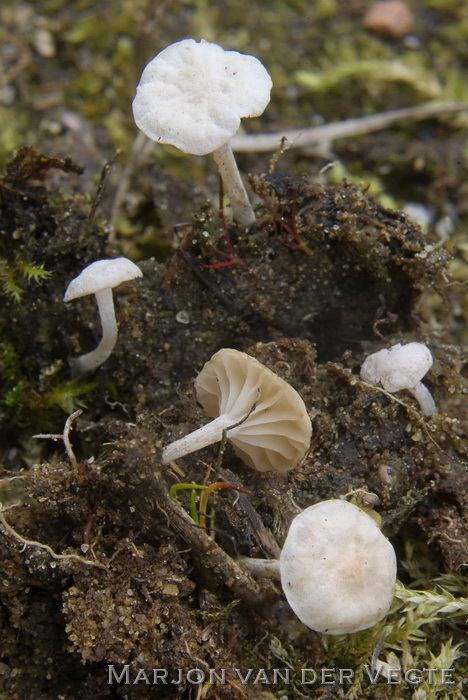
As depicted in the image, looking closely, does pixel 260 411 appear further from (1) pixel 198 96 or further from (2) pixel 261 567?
(1) pixel 198 96

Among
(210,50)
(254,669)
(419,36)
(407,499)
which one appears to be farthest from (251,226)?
(419,36)

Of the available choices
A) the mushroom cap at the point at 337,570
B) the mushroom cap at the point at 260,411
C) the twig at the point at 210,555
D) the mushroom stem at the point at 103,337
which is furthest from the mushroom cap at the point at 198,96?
the mushroom cap at the point at 337,570

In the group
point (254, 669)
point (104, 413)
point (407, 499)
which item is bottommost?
point (254, 669)

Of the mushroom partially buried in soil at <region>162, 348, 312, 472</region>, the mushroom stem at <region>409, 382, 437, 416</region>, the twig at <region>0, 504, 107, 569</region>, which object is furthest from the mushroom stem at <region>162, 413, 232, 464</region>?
the mushroom stem at <region>409, 382, 437, 416</region>

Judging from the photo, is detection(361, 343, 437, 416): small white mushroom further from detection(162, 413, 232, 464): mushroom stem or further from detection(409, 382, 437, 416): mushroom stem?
detection(162, 413, 232, 464): mushroom stem

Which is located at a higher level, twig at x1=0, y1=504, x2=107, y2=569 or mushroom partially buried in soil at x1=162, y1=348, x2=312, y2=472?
mushroom partially buried in soil at x1=162, y1=348, x2=312, y2=472

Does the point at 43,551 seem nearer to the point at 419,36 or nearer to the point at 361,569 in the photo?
the point at 361,569

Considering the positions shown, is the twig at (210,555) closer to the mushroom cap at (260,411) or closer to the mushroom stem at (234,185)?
the mushroom cap at (260,411)
